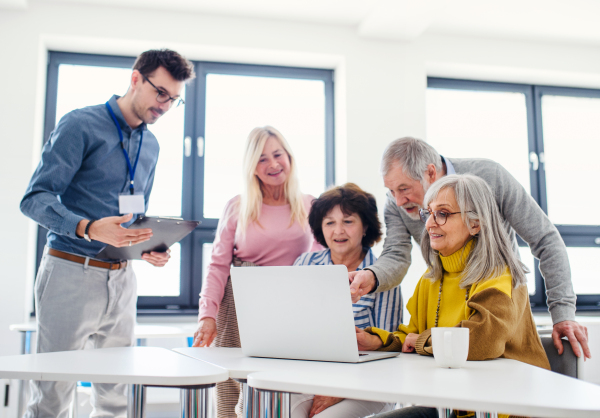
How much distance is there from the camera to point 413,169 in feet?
6.10

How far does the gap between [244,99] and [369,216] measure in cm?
235

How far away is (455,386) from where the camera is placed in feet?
3.10

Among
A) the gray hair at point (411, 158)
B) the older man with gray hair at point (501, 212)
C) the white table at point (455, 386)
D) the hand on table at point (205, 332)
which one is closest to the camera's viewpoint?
the white table at point (455, 386)

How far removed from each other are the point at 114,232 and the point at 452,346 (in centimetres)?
115

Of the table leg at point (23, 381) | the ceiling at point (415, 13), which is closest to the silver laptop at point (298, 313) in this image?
the table leg at point (23, 381)

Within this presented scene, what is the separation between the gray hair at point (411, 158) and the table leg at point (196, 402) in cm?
110

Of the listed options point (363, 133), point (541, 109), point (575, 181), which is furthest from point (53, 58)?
point (575, 181)

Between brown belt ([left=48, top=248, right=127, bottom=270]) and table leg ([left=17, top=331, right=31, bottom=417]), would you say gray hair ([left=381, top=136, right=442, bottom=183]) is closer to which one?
brown belt ([left=48, top=248, right=127, bottom=270])

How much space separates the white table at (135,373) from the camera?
1.06m

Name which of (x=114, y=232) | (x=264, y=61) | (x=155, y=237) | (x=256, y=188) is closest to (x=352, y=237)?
(x=256, y=188)

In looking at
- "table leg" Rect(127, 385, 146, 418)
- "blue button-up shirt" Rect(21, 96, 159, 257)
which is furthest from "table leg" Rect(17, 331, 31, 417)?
"table leg" Rect(127, 385, 146, 418)

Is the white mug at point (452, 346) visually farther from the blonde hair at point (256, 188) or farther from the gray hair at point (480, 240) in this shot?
the blonde hair at point (256, 188)

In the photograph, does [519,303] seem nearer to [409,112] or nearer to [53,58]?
[409,112]

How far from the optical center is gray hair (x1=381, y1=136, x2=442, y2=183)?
6.11ft
